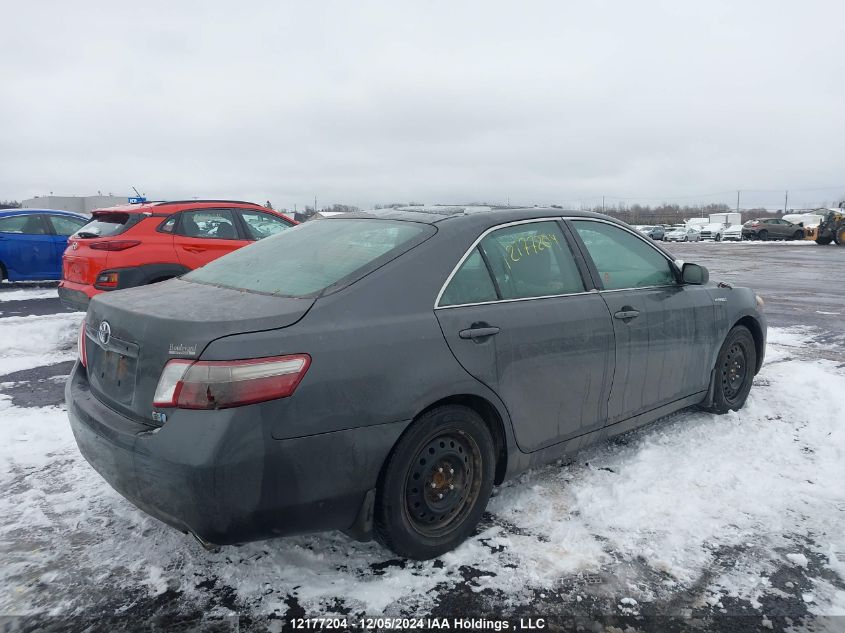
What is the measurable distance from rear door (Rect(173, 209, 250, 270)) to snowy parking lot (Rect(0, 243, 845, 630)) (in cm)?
344

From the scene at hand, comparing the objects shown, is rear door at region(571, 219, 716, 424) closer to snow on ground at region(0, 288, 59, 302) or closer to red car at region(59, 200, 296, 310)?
red car at region(59, 200, 296, 310)

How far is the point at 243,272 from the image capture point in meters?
3.20

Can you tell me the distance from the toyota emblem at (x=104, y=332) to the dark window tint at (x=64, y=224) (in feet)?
33.6

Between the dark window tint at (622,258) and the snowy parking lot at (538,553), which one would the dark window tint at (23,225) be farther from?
the dark window tint at (622,258)

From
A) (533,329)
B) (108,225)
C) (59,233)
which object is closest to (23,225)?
(59,233)

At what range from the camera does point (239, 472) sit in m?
2.22

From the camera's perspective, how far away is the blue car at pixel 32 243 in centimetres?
1138

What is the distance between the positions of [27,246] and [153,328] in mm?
11022

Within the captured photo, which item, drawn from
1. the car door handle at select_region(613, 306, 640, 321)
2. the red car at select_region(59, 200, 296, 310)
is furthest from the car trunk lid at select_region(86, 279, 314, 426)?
the red car at select_region(59, 200, 296, 310)

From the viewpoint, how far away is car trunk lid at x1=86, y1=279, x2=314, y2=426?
7.76 ft

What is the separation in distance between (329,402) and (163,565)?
1.15 metres

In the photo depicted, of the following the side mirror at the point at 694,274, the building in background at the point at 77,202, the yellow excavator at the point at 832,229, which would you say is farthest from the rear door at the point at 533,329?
the building in background at the point at 77,202

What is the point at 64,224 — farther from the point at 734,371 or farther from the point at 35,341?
the point at 734,371

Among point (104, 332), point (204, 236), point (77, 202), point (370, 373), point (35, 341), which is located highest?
point (77, 202)
